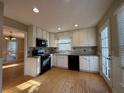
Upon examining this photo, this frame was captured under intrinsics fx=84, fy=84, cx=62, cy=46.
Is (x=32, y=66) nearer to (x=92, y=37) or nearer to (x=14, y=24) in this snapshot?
(x=14, y=24)

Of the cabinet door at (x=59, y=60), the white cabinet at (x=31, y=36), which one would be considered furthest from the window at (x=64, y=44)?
the white cabinet at (x=31, y=36)

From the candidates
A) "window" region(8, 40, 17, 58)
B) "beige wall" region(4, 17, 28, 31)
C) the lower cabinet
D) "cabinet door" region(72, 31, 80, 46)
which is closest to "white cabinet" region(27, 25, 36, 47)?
"beige wall" region(4, 17, 28, 31)

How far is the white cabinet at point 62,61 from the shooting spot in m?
5.07

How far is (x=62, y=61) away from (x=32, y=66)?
1.92 meters

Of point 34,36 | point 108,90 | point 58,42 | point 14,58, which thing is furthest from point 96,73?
point 14,58

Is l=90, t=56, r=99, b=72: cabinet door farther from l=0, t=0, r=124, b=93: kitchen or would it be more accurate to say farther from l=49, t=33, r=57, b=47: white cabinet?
l=49, t=33, r=57, b=47: white cabinet

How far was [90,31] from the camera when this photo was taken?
4.61 meters

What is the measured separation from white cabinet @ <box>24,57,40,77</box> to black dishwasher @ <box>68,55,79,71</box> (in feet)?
6.09

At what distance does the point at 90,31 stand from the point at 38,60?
313 centimetres

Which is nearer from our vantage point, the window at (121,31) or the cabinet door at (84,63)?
the window at (121,31)

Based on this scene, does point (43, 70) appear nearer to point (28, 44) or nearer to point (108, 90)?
point (28, 44)

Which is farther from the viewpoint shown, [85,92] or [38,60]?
[38,60]

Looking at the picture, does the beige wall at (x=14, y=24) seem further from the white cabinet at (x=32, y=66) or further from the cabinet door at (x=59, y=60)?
the cabinet door at (x=59, y=60)

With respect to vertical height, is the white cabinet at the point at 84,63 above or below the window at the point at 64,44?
below
